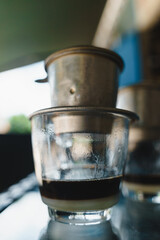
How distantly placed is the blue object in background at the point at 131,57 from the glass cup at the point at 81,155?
3.46ft

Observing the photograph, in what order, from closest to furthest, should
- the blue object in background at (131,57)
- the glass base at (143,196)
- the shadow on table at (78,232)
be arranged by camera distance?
the shadow on table at (78,232)
the glass base at (143,196)
the blue object in background at (131,57)

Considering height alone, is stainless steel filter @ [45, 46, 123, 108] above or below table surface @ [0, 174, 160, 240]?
above

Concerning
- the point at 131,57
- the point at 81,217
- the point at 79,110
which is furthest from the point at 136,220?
the point at 131,57

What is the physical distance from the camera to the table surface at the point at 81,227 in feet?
1.14

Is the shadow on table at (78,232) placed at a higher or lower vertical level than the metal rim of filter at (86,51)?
lower

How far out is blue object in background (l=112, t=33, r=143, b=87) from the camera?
1.43 meters

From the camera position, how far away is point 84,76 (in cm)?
42

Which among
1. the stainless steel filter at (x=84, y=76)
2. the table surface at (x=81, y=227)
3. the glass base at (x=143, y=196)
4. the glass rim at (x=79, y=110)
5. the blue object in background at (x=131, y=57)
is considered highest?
the blue object in background at (x=131, y=57)

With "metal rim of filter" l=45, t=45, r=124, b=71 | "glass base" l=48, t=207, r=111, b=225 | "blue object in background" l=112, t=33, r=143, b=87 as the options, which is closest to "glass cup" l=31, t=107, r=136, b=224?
"glass base" l=48, t=207, r=111, b=225

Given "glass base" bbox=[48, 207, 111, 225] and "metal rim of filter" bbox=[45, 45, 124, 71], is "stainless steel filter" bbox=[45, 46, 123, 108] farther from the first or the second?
"glass base" bbox=[48, 207, 111, 225]

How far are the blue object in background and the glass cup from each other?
3.46ft

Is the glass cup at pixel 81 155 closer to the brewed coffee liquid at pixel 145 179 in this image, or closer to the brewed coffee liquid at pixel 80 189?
the brewed coffee liquid at pixel 80 189

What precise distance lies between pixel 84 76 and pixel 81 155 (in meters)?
0.15

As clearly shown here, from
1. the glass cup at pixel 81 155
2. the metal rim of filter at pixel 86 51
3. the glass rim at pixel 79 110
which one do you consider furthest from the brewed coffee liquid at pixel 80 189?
the metal rim of filter at pixel 86 51
